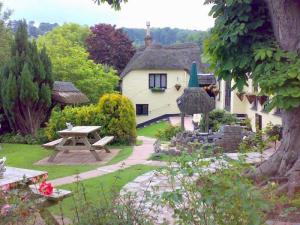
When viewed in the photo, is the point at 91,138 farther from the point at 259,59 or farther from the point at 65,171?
the point at 259,59

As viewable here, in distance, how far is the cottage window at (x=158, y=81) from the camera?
111 feet

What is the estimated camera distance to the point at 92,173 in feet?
30.8

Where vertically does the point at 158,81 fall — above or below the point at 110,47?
below

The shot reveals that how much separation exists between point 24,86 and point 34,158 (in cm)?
443

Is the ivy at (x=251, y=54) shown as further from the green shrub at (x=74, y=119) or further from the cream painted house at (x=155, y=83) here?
the cream painted house at (x=155, y=83)

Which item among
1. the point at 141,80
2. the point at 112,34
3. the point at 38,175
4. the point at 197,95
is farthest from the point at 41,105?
the point at 112,34

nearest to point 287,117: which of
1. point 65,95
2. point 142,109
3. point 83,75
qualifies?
point 65,95

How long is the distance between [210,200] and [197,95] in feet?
36.1

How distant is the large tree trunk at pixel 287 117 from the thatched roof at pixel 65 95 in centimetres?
1223

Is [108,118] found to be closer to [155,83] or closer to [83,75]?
[83,75]

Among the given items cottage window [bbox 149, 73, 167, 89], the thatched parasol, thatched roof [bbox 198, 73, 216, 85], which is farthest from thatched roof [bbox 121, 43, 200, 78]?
the thatched parasol

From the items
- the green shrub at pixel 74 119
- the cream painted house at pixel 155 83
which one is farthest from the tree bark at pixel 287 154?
the cream painted house at pixel 155 83

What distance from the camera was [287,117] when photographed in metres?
6.71

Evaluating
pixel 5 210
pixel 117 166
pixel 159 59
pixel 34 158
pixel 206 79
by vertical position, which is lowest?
pixel 34 158
